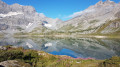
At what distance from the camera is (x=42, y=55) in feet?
88.0

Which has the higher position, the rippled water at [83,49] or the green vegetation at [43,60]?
the green vegetation at [43,60]

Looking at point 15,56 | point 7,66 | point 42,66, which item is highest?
point 7,66

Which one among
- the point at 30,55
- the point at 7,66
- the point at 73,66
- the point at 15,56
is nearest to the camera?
the point at 7,66

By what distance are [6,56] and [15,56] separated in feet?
7.93

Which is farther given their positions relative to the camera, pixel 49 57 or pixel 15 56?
pixel 49 57

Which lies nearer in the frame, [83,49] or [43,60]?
[43,60]

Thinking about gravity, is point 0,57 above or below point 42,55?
above

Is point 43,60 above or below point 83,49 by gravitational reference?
above

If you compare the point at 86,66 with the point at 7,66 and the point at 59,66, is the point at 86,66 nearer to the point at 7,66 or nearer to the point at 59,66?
the point at 59,66

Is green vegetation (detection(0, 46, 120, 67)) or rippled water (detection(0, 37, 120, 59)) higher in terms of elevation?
green vegetation (detection(0, 46, 120, 67))

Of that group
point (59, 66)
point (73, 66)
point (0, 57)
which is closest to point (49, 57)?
point (59, 66)

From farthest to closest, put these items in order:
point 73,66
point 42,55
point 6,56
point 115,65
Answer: point 42,55 → point 6,56 → point 73,66 → point 115,65

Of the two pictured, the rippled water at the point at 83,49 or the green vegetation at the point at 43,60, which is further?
the rippled water at the point at 83,49

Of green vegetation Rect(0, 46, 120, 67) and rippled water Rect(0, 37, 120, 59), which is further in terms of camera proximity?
rippled water Rect(0, 37, 120, 59)
